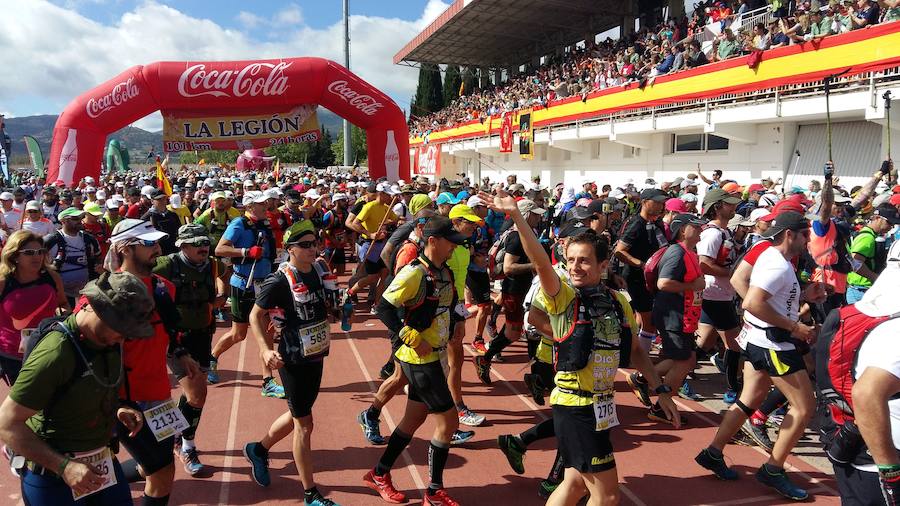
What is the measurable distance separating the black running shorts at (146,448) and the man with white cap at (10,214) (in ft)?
26.9

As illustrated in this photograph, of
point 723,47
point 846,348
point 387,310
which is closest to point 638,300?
point 387,310

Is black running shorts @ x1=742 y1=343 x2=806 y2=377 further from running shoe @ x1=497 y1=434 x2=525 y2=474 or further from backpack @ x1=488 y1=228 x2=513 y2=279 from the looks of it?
backpack @ x1=488 y1=228 x2=513 y2=279

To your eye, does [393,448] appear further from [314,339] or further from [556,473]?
[556,473]

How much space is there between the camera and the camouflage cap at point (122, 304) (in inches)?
91.4

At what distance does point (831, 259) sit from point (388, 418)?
4.62 m

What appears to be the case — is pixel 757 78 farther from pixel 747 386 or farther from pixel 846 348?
pixel 846 348

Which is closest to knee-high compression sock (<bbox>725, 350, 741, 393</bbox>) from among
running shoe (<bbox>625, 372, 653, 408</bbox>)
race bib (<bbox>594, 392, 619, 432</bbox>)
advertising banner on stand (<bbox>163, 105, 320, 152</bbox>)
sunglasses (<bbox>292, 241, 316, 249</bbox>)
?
running shoe (<bbox>625, 372, 653, 408</bbox>)

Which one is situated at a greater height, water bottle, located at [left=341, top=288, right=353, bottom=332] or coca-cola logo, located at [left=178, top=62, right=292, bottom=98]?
coca-cola logo, located at [left=178, top=62, right=292, bottom=98]

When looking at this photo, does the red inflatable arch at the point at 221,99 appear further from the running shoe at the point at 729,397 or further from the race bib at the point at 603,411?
the race bib at the point at 603,411

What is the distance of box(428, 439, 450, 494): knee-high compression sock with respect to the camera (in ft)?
11.9

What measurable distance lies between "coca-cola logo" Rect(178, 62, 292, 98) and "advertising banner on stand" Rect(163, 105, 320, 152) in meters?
1.08

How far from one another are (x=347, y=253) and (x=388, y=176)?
8.53 ft

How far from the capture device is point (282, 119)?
16297 mm

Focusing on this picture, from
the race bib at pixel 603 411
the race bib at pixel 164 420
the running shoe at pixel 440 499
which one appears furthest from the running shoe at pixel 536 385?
the race bib at pixel 164 420
